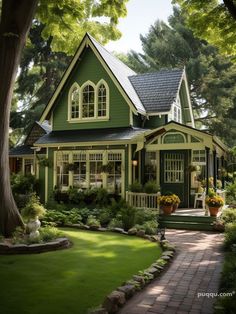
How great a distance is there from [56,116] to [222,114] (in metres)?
18.1

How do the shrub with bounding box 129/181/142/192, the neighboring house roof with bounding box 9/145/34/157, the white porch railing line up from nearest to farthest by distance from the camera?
1. the white porch railing
2. the shrub with bounding box 129/181/142/192
3. the neighboring house roof with bounding box 9/145/34/157

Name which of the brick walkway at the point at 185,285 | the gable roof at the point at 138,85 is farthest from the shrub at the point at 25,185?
the brick walkway at the point at 185,285

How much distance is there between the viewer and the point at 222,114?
31562 millimetres

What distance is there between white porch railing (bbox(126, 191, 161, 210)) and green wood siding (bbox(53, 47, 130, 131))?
4043 mm

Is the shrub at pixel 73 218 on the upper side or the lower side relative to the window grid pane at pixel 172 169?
lower

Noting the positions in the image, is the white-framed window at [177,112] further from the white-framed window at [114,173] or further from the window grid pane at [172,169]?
the white-framed window at [114,173]

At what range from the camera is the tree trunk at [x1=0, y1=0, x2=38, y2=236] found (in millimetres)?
9531

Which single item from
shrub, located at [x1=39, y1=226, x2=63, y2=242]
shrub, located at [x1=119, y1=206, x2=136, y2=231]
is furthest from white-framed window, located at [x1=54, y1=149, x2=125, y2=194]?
shrub, located at [x1=39, y1=226, x2=63, y2=242]

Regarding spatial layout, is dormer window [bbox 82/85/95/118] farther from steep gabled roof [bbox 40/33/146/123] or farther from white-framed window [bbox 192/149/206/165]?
white-framed window [bbox 192/149/206/165]

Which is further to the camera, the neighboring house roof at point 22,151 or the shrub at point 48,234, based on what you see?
the neighboring house roof at point 22,151

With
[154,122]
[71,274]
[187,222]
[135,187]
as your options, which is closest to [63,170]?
[135,187]

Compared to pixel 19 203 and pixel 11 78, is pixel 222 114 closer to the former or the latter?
pixel 19 203

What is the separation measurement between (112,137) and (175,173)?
11.5ft

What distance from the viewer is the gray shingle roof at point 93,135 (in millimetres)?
16203
